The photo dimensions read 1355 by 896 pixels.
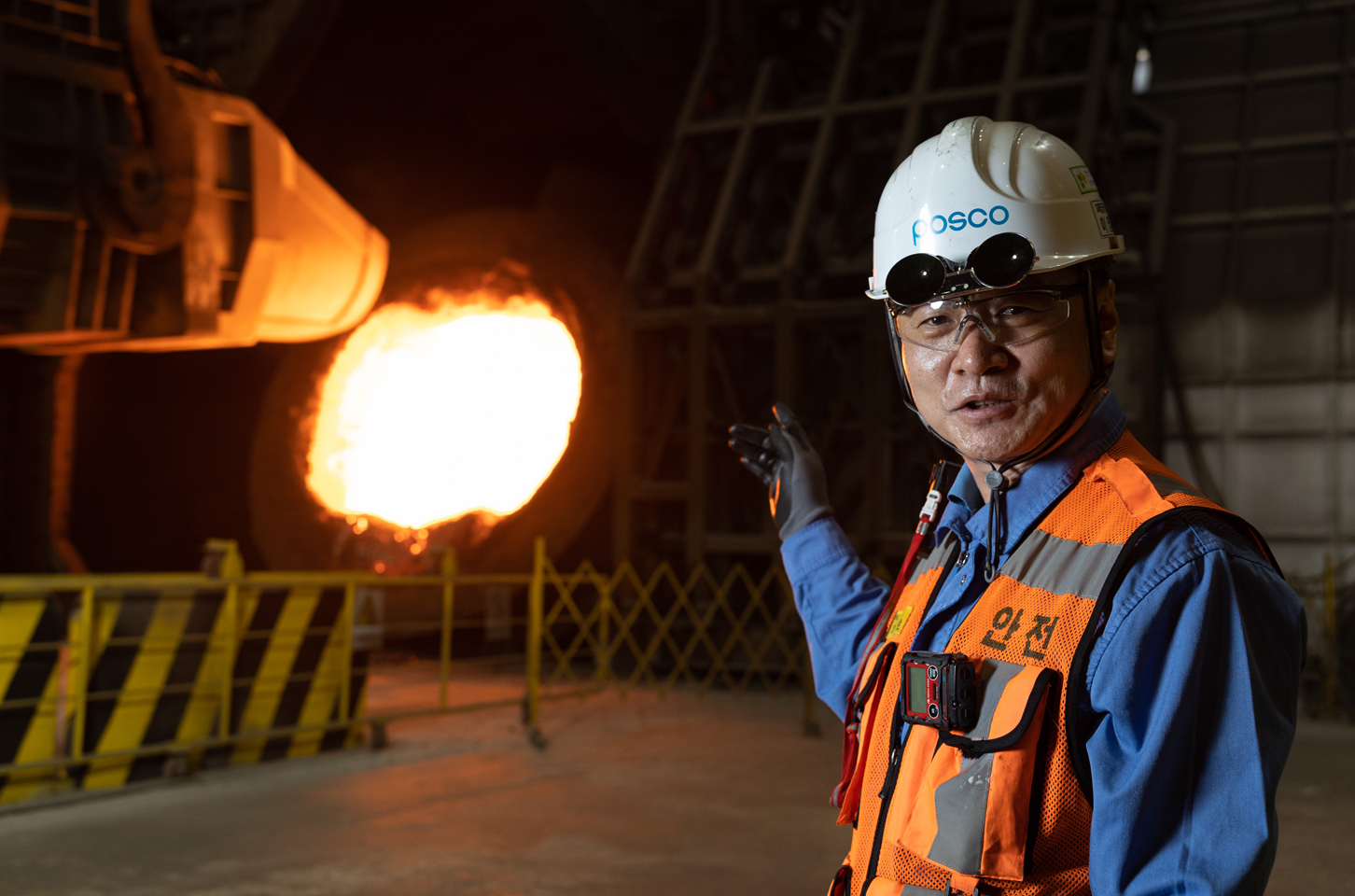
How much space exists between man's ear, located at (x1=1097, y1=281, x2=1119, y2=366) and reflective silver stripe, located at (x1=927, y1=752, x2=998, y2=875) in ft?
2.22

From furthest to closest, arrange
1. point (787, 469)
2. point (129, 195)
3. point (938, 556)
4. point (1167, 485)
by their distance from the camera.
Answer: point (129, 195) → point (787, 469) → point (938, 556) → point (1167, 485)

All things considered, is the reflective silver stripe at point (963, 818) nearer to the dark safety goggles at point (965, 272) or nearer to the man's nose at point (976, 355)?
the man's nose at point (976, 355)

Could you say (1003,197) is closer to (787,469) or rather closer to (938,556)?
(938,556)

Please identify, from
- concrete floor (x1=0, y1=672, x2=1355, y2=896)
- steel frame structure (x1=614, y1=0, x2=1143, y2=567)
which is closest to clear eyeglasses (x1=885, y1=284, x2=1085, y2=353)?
concrete floor (x1=0, y1=672, x2=1355, y2=896)

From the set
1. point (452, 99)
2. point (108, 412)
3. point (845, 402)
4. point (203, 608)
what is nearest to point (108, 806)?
point (203, 608)

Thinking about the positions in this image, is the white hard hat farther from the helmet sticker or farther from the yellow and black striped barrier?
the yellow and black striped barrier

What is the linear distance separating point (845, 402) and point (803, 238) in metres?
1.71

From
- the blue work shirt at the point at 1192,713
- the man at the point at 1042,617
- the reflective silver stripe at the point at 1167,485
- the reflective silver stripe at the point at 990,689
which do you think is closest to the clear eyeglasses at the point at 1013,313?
the man at the point at 1042,617

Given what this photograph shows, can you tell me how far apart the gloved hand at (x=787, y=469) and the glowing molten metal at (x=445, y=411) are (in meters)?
8.77

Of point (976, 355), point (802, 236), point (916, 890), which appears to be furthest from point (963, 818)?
point (802, 236)

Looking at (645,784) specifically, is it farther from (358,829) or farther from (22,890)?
(22,890)

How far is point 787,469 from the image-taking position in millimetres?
2441

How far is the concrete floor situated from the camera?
459 cm

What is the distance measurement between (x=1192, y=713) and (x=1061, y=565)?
0.88 ft
